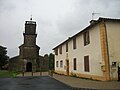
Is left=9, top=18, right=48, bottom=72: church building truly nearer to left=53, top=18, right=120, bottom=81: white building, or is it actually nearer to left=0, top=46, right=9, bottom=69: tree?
left=0, top=46, right=9, bottom=69: tree

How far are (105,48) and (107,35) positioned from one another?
4.06 ft

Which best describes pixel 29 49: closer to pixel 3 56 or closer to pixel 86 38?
pixel 3 56

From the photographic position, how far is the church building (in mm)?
50219

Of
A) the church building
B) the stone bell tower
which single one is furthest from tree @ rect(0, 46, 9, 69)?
the stone bell tower

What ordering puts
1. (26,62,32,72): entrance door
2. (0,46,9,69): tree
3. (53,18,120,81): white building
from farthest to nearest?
(0,46,9,69): tree
(26,62,32,72): entrance door
(53,18,120,81): white building

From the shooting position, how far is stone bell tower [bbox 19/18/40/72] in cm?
5036

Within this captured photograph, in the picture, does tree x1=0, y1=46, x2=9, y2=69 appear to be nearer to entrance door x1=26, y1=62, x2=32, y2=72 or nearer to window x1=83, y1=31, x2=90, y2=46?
entrance door x1=26, y1=62, x2=32, y2=72

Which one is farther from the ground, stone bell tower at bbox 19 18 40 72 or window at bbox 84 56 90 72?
stone bell tower at bbox 19 18 40 72

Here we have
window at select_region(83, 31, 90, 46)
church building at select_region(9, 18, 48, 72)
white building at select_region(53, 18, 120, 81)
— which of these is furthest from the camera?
church building at select_region(9, 18, 48, 72)

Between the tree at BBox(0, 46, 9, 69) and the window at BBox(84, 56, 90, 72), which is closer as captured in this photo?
the window at BBox(84, 56, 90, 72)

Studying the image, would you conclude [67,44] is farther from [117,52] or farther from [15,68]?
[15,68]

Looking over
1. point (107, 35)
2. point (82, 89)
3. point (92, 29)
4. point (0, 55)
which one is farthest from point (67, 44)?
point (0, 55)

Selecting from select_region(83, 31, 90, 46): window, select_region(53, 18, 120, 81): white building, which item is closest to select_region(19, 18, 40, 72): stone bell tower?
select_region(53, 18, 120, 81): white building

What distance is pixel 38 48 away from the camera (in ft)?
173
